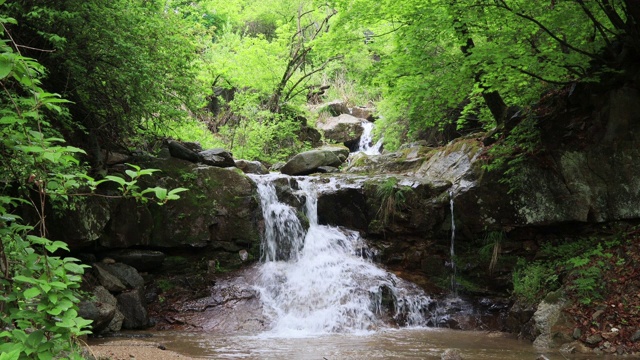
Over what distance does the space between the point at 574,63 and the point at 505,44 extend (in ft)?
4.06

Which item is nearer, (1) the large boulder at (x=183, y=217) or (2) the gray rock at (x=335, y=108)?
(1) the large boulder at (x=183, y=217)

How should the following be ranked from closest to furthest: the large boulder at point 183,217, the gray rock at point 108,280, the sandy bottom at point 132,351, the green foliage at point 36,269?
the green foliage at point 36,269 → the sandy bottom at point 132,351 → the gray rock at point 108,280 → the large boulder at point 183,217

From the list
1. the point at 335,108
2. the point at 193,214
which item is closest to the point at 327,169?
the point at 193,214

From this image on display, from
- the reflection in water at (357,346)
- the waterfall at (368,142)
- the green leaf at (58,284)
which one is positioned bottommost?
the reflection in water at (357,346)

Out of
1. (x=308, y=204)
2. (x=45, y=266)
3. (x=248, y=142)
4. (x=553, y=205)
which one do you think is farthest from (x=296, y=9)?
(x=45, y=266)

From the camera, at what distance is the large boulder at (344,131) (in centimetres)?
2230

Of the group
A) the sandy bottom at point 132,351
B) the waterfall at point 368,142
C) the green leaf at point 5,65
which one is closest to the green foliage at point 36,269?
the green leaf at point 5,65

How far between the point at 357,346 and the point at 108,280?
4.82 metres

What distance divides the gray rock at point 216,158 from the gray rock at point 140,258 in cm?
272

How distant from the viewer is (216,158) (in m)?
11.9

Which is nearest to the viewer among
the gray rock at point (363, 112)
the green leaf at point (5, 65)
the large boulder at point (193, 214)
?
the green leaf at point (5, 65)

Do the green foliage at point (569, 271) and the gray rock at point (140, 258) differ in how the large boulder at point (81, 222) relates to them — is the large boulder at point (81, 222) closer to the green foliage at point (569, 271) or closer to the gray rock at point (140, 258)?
the gray rock at point (140, 258)

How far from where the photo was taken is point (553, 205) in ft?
31.4

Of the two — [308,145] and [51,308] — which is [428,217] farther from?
[308,145]
